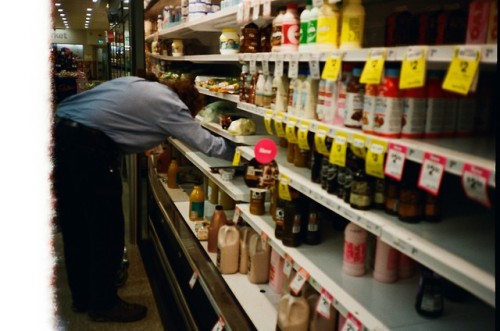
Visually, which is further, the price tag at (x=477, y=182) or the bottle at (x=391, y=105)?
the bottle at (x=391, y=105)

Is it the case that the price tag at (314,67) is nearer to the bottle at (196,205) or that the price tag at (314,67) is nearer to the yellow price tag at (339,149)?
the yellow price tag at (339,149)

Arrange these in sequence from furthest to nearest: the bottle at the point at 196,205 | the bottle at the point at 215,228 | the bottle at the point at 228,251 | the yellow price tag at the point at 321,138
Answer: the bottle at the point at 196,205, the bottle at the point at 215,228, the bottle at the point at 228,251, the yellow price tag at the point at 321,138

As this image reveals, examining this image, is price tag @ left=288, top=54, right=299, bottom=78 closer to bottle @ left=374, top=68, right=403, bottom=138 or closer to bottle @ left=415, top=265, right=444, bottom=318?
bottle @ left=374, top=68, right=403, bottom=138

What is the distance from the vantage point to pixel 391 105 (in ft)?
4.72

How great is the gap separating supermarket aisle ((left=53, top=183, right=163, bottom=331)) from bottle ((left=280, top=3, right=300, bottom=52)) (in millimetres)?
2311

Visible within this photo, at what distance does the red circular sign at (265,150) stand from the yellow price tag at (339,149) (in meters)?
0.59

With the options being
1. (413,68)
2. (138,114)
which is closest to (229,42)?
(138,114)

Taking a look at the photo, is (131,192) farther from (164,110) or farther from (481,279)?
(481,279)

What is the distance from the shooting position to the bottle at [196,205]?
145 inches

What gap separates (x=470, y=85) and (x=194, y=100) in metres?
2.69

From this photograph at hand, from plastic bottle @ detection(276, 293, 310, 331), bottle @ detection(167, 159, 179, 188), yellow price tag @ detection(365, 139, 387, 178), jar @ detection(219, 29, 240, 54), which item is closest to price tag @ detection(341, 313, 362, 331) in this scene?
plastic bottle @ detection(276, 293, 310, 331)

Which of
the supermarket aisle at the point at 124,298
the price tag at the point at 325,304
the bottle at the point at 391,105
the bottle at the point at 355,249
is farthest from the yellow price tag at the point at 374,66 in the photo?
the supermarket aisle at the point at 124,298

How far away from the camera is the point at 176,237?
3732 millimetres

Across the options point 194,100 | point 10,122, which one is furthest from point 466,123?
point 10,122
